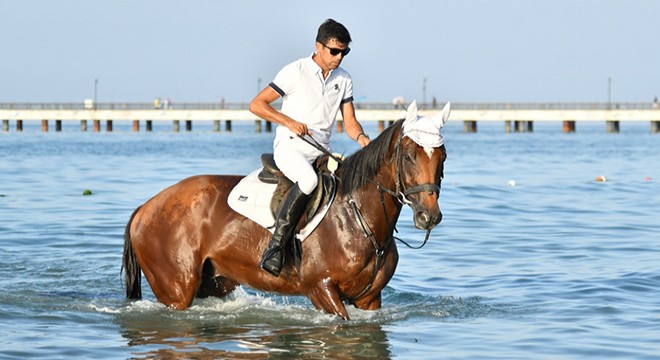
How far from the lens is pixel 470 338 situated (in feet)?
35.5

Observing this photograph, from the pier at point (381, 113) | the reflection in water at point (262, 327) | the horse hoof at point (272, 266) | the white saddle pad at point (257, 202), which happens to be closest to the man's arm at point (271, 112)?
the white saddle pad at point (257, 202)

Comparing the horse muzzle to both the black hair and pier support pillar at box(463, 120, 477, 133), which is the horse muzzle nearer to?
the black hair

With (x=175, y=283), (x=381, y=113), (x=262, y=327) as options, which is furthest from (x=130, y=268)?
(x=381, y=113)

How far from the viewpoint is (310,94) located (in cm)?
1012

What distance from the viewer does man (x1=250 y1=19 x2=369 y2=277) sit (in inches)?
393

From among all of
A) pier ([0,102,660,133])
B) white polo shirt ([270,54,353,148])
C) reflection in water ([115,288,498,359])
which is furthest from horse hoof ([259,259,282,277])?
pier ([0,102,660,133])

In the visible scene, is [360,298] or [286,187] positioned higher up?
[286,187]

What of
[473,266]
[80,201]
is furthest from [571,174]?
[473,266]

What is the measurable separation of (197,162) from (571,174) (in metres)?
16.7

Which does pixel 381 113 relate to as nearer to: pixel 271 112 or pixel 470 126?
pixel 470 126

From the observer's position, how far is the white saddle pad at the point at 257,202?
1020 centimetres

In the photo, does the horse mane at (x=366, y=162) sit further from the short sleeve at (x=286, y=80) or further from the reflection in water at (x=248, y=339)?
the reflection in water at (x=248, y=339)

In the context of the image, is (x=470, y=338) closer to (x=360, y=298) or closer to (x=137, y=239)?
(x=360, y=298)

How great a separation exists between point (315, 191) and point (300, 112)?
70 cm
